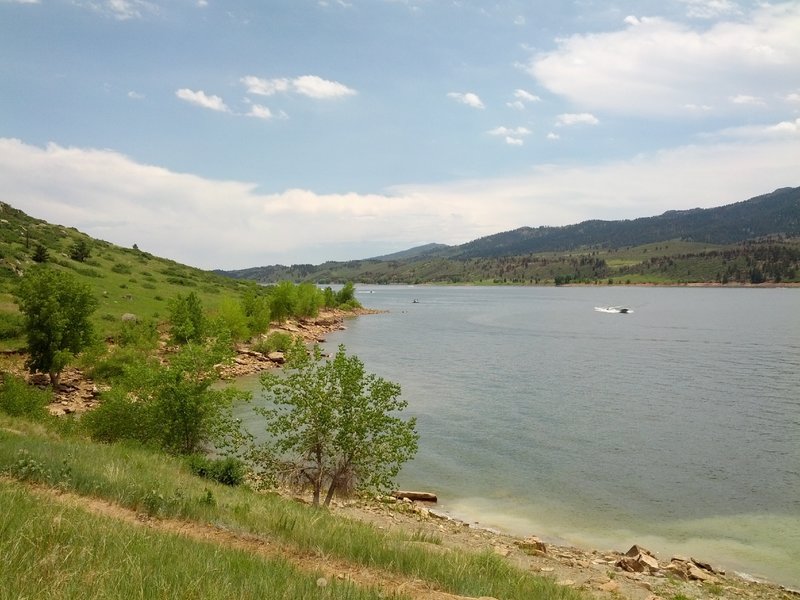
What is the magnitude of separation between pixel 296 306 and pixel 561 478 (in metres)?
71.8

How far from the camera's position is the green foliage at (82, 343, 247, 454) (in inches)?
956

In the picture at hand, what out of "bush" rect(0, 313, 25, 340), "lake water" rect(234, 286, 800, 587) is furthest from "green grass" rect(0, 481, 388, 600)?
"bush" rect(0, 313, 25, 340)

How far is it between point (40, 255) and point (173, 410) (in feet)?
176

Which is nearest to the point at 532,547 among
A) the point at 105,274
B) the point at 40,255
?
the point at 40,255

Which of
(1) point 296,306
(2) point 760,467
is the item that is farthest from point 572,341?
(2) point 760,467

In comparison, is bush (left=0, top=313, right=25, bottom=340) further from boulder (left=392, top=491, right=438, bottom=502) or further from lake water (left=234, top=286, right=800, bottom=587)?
boulder (left=392, top=491, right=438, bottom=502)

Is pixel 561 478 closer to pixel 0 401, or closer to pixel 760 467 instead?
pixel 760 467

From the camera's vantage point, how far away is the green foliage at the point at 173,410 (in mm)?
24281

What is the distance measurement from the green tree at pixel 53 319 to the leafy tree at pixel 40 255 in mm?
30883

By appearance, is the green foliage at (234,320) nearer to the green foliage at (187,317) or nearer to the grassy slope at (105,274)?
the green foliage at (187,317)

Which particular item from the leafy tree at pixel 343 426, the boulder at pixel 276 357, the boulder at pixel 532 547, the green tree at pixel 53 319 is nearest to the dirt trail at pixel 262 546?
the leafy tree at pixel 343 426

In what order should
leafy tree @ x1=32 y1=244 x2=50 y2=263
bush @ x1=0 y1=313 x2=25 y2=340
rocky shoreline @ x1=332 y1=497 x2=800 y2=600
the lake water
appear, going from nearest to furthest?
rocky shoreline @ x1=332 y1=497 x2=800 y2=600 < the lake water < bush @ x1=0 y1=313 x2=25 y2=340 < leafy tree @ x1=32 y1=244 x2=50 y2=263

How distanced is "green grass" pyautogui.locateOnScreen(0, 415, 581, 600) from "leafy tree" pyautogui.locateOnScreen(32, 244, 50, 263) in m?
58.5

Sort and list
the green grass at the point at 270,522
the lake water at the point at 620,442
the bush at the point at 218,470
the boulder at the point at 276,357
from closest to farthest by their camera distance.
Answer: the green grass at the point at 270,522
the bush at the point at 218,470
the lake water at the point at 620,442
the boulder at the point at 276,357
